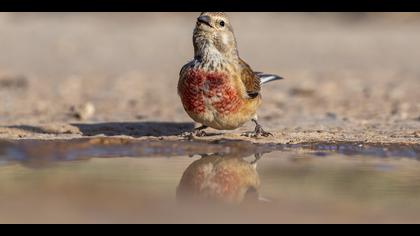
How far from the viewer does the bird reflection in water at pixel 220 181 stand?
596 cm

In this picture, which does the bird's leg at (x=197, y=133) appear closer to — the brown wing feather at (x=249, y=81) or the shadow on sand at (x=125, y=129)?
the shadow on sand at (x=125, y=129)

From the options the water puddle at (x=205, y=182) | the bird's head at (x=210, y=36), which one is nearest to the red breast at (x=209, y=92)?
the bird's head at (x=210, y=36)

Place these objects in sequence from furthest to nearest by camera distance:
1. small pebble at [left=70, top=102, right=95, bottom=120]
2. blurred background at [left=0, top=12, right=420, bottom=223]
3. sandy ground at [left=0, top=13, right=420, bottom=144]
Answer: small pebble at [left=70, top=102, right=95, bottom=120]
sandy ground at [left=0, top=13, right=420, bottom=144]
blurred background at [left=0, top=12, right=420, bottom=223]

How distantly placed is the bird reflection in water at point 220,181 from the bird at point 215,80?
0.57 meters

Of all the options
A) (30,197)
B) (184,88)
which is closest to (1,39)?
(184,88)

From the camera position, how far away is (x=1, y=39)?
2014cm

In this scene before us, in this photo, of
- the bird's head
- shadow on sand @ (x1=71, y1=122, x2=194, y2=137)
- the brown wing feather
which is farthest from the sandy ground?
the bird's head

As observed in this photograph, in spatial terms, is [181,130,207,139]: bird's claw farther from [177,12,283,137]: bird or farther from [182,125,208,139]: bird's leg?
[177,12,283,137]: bird

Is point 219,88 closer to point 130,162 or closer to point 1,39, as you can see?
point 130,162

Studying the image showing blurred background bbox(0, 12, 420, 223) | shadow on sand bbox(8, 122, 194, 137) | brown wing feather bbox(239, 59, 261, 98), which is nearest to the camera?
blurred background bbox(0, 12, 420, 223)

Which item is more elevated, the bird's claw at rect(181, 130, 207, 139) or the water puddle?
the bird's claw at rect(181, 130, 207, 139)

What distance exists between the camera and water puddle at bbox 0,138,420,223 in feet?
17.6

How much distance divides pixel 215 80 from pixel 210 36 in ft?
1.35
